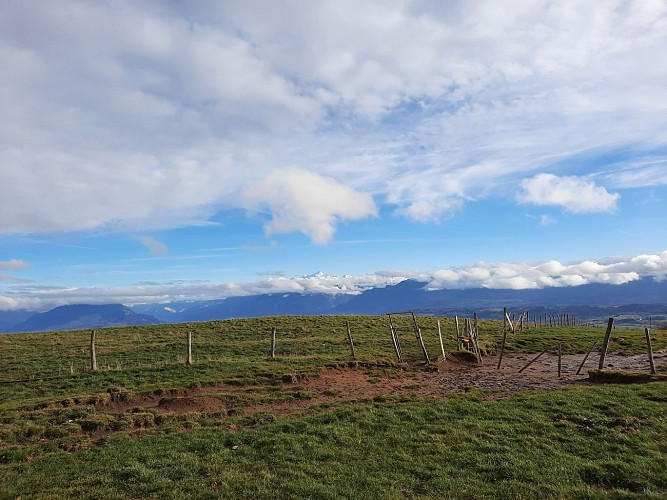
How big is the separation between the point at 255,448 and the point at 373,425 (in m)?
4.62

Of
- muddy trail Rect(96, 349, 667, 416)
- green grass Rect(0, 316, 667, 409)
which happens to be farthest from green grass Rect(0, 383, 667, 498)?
green grass Rect(0, 316, 667, 409)

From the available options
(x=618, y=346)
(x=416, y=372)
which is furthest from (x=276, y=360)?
(x=618, y=346)

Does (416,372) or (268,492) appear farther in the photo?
(416,372)

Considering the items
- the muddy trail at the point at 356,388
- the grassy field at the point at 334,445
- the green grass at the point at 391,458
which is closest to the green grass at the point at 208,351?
the grassy field at the point at 334,445

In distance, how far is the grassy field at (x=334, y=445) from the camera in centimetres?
1036

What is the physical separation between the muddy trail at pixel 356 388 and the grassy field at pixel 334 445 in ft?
1.20

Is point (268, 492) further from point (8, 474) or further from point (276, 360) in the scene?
point (276, 360)

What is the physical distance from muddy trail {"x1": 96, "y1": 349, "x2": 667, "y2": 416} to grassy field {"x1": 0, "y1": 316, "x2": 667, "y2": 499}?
0.37 m

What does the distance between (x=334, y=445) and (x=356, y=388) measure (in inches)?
412

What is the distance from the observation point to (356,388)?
23.6 metres

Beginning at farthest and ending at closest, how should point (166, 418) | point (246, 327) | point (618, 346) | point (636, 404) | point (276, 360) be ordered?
point (246, 327) < point (618, 346) < point (276, 360) < point (166, 418) < point (636, 404)

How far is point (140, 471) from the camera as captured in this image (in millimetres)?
11508

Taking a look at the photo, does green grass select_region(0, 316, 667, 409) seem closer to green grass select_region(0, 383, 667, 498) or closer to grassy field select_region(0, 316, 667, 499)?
grassy field select_region(0, 316, 667, 499)

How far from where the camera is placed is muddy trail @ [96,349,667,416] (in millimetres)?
20078
